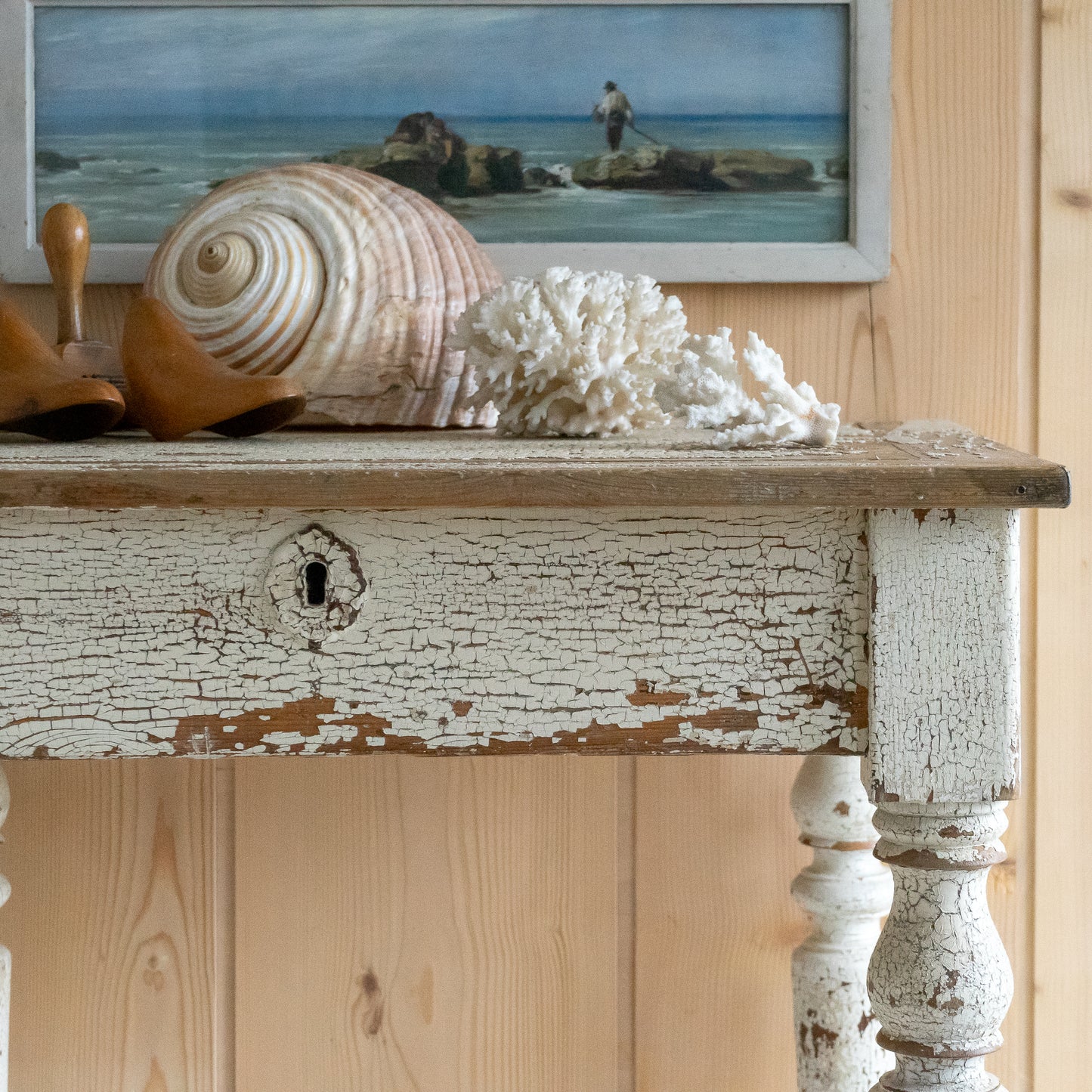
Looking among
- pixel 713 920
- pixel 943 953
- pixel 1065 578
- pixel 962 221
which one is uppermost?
pixel 962 221

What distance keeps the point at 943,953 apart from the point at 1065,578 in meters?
0.45

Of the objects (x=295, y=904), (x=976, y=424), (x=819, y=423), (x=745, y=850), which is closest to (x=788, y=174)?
(x=976, y=424)

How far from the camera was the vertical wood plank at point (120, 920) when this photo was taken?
82 centimetres

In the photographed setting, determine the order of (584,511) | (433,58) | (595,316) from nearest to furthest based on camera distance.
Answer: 1. (584,511)
2. (595,316)
3. (433,58)

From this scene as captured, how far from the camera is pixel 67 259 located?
646 mm

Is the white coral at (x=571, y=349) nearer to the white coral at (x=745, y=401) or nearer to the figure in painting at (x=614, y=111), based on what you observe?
the white coral at (x=745, y=401)

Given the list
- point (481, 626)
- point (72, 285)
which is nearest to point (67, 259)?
point (72, 285)

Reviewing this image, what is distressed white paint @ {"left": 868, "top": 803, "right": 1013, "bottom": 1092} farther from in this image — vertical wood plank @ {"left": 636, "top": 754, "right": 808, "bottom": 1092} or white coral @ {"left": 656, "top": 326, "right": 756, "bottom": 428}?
vertical wood plank @ {"left": 636, "top": 754, "right": 808, "bottom": 1092}

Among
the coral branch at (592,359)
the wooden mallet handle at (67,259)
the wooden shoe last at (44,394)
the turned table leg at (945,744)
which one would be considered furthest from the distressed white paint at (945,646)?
the wooden mallet handle at (67,259)

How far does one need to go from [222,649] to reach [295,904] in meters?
0.44

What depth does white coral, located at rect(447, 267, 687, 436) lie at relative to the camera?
0.57 m

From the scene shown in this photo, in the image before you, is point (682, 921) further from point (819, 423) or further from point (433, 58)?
point (433, 58)

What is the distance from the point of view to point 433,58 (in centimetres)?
78

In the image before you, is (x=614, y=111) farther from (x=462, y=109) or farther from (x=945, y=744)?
(x=945, y=744)
